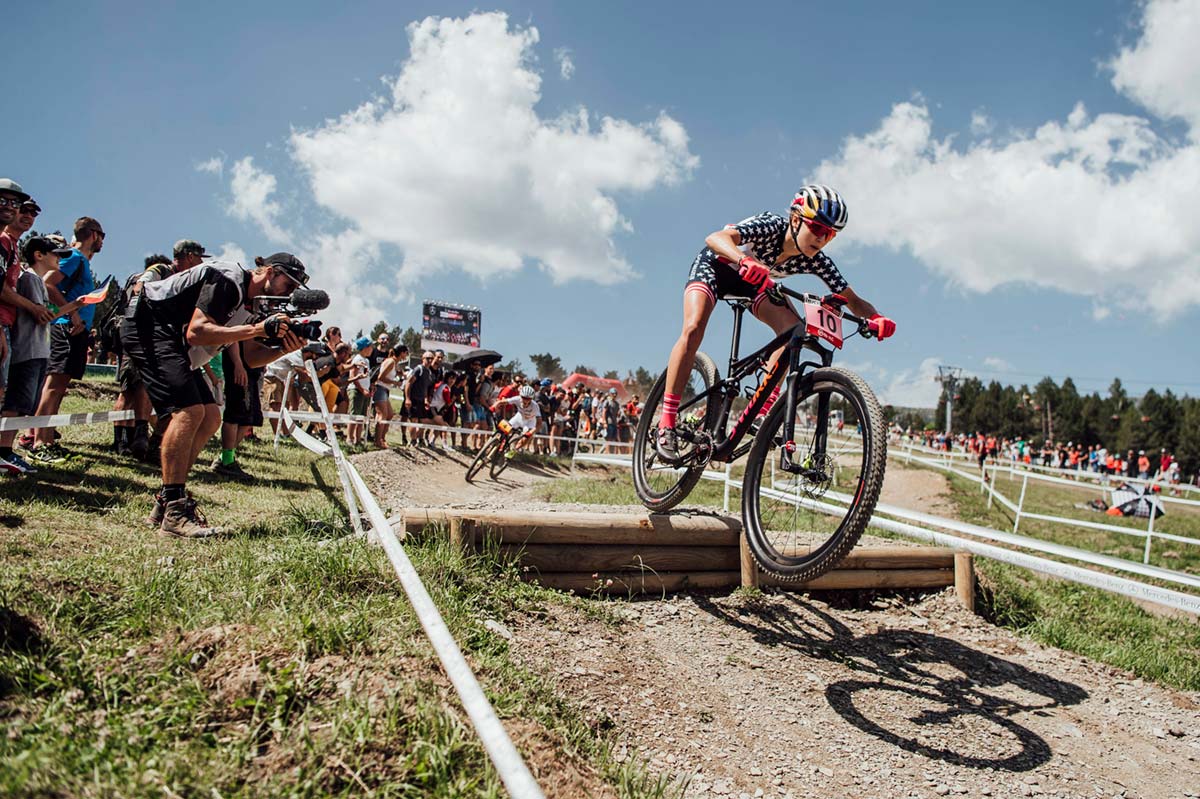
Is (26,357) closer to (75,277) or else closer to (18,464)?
(18,464)

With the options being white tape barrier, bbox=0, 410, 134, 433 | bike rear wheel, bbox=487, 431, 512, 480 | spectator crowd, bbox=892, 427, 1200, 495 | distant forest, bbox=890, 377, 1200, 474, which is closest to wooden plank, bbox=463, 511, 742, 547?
white tape barrier, bbox=0, 410, 134, 433

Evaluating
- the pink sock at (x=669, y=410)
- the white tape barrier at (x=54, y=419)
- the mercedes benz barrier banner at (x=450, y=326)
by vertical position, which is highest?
the mercedes benz barrier banner at (x=450, y=326)

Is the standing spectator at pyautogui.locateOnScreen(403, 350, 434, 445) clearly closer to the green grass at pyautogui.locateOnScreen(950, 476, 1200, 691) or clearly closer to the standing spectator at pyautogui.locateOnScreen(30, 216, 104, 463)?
the standing spectator at pyautogui.locateOnScreen(30, 216, 104, 463)

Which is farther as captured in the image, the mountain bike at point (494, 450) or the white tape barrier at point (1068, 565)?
the mountain bike at point (494, 450)

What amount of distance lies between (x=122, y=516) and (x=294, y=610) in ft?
8.76

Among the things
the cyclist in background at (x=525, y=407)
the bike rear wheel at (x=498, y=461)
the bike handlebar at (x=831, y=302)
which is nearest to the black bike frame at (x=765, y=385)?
the bike handlebar at (x=831, y=302)

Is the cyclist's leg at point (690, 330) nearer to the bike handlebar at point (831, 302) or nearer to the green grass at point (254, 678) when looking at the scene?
the bike handlebar at point (831, 302)

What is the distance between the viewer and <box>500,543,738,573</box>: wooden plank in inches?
174

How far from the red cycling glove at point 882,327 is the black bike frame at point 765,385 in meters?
0.05

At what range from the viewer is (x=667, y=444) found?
16.6ft

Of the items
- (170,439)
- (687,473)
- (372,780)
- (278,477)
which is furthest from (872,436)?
(278,477)

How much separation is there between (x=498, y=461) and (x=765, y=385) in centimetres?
999

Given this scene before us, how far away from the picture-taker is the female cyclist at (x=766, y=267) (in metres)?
4.41

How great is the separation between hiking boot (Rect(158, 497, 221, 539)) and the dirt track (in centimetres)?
219
